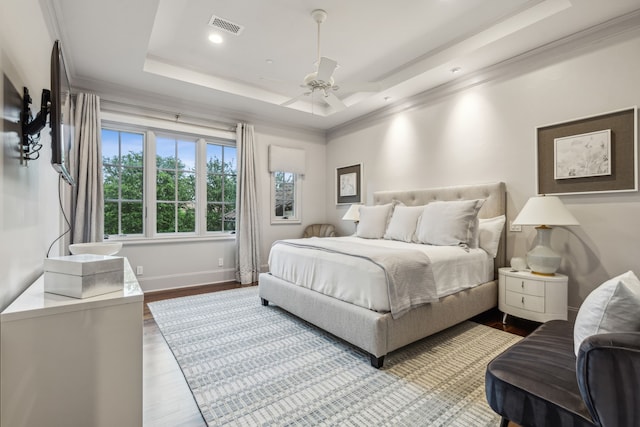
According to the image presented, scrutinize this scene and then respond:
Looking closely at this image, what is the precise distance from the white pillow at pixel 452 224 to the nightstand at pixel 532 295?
50 centimetres

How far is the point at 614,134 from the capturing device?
2539 mm

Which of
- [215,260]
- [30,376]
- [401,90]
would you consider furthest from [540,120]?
[215,260]

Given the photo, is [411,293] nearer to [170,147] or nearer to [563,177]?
[563,177]

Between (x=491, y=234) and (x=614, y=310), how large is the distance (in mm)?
2158

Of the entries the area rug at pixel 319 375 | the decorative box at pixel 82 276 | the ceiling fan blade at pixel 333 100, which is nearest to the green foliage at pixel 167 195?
the area rug at pixel 319 375

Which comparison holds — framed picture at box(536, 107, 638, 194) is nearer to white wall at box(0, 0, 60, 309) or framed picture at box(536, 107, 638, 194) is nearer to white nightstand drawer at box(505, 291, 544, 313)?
white nightstand drawer at box(505, 291, 544, 313)

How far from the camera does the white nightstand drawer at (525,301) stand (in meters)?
2.62

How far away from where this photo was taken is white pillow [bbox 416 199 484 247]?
3012 millimetres

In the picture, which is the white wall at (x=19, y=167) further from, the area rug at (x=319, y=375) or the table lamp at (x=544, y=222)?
the table lamp at (x=544, y=222)

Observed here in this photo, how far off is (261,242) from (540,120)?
13.3 ft

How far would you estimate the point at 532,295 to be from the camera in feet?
8.71

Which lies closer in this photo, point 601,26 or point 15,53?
point 15,53

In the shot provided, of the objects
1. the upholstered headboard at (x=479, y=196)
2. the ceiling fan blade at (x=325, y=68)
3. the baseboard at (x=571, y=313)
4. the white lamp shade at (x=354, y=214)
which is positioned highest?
the ceiling fan blade at (x=325, y=68)

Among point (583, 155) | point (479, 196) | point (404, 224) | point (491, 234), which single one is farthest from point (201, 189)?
point (583, 155)
